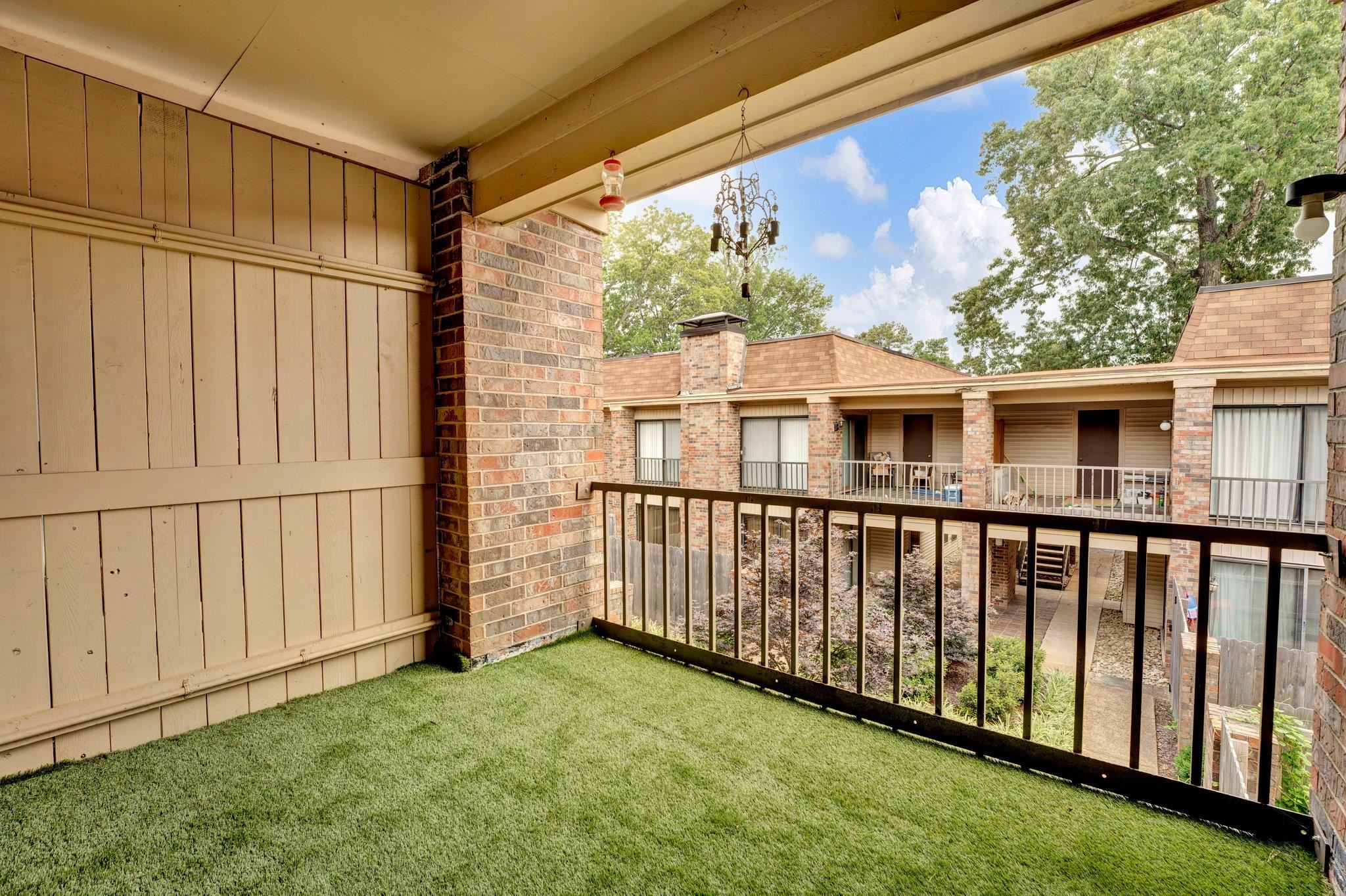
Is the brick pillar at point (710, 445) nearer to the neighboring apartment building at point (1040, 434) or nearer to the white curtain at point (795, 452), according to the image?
the neighboring apartment building at point (1040, 434)

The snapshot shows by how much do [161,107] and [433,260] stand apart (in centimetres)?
103

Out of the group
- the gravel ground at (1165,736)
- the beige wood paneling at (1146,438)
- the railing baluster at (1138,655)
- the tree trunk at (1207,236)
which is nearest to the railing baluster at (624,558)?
the railing baluster at (1138,655)

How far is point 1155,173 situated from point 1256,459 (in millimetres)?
8214

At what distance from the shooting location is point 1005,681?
648cm

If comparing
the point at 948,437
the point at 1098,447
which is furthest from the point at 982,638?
the point at 1098,447

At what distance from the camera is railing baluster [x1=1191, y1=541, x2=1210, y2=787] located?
1.53 meters

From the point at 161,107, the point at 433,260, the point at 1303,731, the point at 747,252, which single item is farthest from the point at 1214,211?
the point at 161,107

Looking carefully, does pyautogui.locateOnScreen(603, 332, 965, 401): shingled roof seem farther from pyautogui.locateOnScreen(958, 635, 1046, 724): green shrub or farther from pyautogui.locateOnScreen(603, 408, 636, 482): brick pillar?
pyautogui.locateOnScreen(958, 635, 1046, 724): green shrub

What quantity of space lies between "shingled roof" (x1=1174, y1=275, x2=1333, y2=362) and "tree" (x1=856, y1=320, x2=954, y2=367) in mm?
14446

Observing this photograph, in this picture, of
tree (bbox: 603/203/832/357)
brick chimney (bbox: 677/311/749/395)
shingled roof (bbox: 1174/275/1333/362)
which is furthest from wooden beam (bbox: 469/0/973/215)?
tree (bbox: 603/203/832/357)

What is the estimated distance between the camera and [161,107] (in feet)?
6.49

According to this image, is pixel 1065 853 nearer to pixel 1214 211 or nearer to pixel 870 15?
pixel 870 15

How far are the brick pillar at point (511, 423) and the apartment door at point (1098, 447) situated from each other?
31.5 ft

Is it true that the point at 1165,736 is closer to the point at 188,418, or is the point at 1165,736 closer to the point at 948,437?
the point at 948,437
